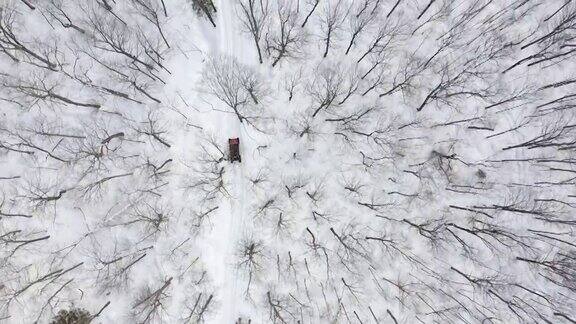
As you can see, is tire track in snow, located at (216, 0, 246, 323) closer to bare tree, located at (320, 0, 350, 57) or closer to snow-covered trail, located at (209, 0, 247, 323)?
snow-covered trail, located at (209, 0, 247, 323)

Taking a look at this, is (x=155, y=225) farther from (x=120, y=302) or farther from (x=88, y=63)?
(x=88, y=63)

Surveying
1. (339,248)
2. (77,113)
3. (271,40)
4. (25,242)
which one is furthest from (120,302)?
(271,40)

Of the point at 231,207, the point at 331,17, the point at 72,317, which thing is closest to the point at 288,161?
the point at 231,207

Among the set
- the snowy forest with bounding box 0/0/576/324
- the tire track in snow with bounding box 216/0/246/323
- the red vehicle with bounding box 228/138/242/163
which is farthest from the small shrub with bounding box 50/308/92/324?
the red vehicle with bounding box 228/138/242/163

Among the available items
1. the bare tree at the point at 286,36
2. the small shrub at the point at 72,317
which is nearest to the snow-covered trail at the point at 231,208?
the bare tree at the point at 286,36

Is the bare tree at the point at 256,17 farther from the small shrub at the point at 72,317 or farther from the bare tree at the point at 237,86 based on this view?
the small shrub at the point at 72,317

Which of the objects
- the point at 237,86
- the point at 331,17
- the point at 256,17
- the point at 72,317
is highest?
the point at 256,17

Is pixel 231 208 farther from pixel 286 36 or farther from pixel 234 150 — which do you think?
pixel 286 36
